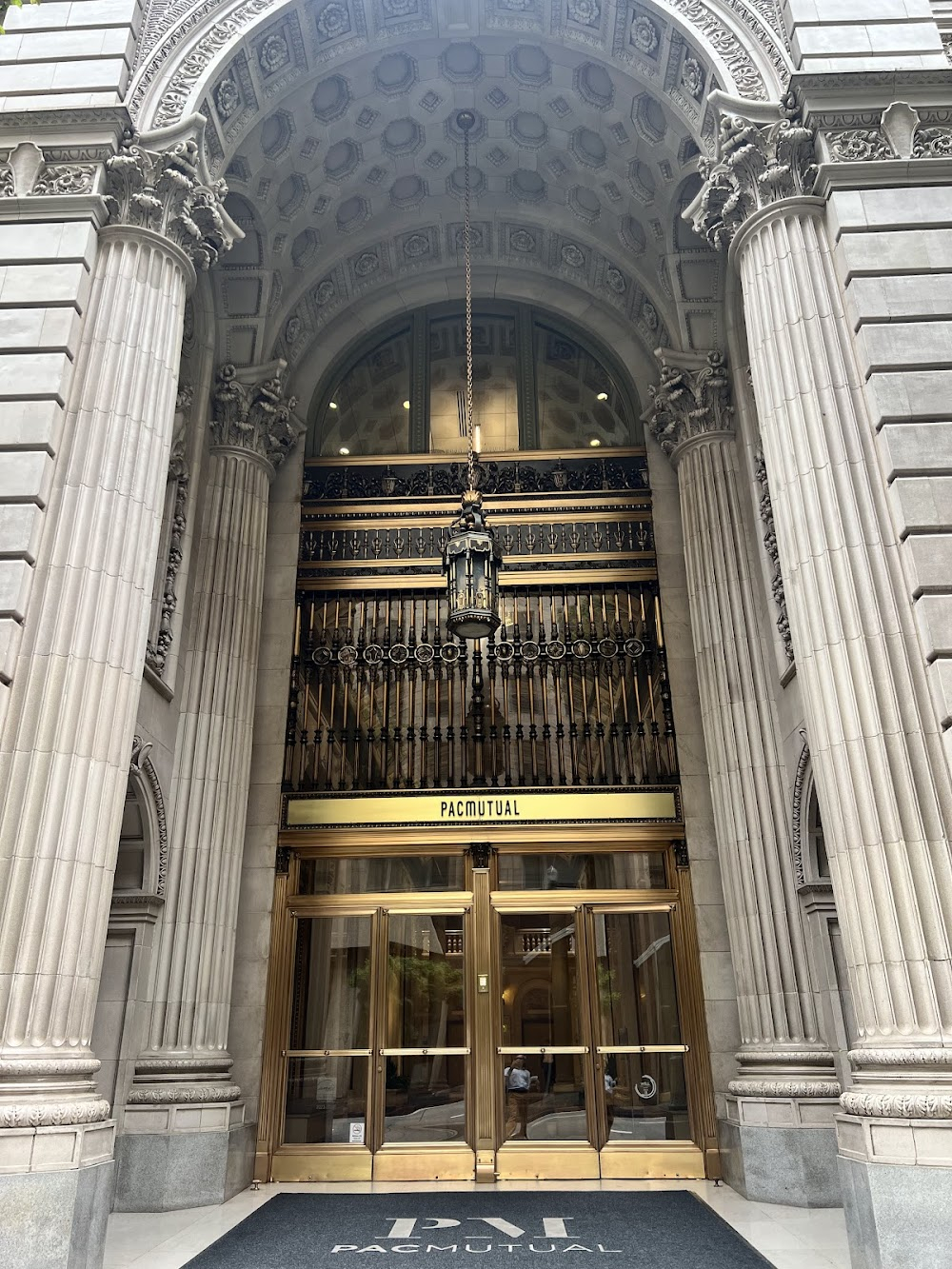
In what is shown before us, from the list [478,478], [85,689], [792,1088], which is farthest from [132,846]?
[792,1088]

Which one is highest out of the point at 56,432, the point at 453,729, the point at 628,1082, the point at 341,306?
the point at 341,306

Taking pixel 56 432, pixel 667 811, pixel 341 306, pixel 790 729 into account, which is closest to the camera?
pixel 56 432

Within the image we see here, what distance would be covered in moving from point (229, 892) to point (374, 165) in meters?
11.3

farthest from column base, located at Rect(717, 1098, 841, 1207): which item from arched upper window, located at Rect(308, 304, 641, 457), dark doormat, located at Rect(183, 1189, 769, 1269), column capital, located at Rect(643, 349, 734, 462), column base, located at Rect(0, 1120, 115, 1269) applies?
arched upper window, located at Rect(308, 304, 641, 457)

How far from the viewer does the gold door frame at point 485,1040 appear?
37.0 feet

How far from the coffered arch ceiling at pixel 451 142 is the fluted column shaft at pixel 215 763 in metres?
1.88

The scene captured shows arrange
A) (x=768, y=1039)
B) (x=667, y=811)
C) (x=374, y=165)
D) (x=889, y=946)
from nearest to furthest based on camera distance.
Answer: (x=889, y=946), (x=768, y=1039), (x=667, y=811), (x=374, y=165)

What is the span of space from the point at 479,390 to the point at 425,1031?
10.5 meters

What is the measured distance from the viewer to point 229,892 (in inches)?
461

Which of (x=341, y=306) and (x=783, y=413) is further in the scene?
(x=341, y=306)

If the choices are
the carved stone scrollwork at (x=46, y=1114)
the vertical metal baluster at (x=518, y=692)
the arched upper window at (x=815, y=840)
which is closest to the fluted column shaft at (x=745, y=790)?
the arched upper window at (x=815, y=840)

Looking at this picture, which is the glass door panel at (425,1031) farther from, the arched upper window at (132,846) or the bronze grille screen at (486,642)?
the arched upper window at (132,846)

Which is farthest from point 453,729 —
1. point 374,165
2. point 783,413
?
point 374,165

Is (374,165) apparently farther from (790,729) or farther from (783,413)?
(790,729)
